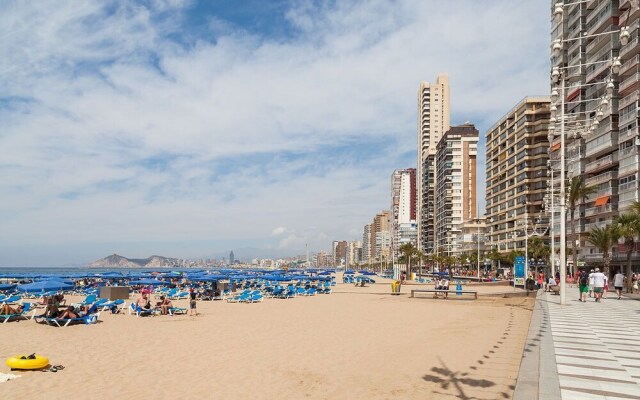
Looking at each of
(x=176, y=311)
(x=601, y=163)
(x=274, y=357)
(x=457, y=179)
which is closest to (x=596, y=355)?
(x=274, y=357)

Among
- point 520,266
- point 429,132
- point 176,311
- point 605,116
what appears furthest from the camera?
point 429,132

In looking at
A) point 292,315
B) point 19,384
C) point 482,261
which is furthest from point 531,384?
point 482,261

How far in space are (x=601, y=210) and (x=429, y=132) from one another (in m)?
116

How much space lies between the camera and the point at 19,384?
898cm

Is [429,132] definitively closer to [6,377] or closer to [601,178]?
[601,178]

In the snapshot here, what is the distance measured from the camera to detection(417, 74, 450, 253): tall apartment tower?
15900 centimetres

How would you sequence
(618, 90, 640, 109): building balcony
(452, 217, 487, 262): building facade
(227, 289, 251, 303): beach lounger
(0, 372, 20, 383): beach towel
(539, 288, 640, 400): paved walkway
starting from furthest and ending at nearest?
(452, 217, 487, 262): building facade < (618, 90, 640, 109): building balcony < (227, 289, 251, 303): beach lounger < (0, 372, 20, 383): beach towel < (539, 288, 640, 400): paved walkway

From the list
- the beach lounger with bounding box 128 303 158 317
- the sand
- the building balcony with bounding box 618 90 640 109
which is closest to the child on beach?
the sand

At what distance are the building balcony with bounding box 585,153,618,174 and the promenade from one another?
139ft

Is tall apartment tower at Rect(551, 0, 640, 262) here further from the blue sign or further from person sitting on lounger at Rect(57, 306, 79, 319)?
person sitting on lounger at Rect(57, 306, 79, 319)

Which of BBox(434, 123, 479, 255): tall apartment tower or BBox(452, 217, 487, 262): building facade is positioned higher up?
BBox(434, 123, 479, 255): tall apartment tower

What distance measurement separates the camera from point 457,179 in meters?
134

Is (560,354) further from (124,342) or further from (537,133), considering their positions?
(537,133)

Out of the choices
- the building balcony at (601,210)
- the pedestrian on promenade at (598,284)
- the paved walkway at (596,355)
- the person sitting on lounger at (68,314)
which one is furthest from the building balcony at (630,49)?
the person sitting on lounger at (68,314)
